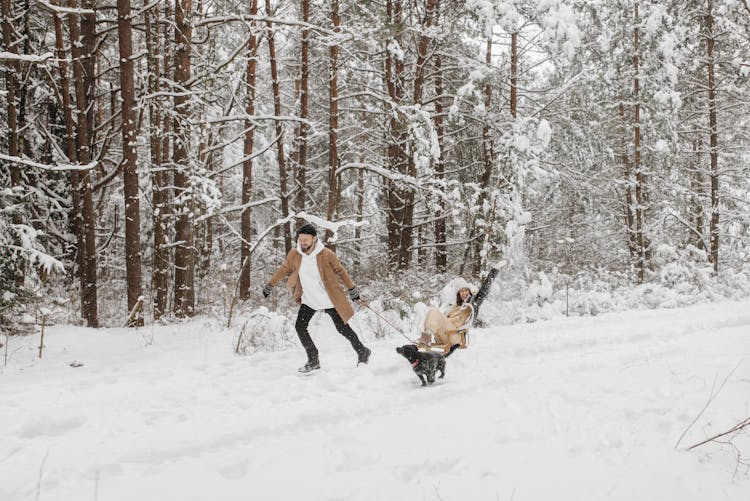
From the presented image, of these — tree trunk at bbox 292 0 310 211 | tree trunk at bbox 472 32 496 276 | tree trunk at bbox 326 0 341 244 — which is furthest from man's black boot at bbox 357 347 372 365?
tree trunk at bbox 292 0 310 211

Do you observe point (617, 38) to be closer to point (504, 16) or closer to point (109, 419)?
point (504, 16)

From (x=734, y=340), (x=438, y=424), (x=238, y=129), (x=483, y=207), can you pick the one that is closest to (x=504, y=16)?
(x=483, y=207)

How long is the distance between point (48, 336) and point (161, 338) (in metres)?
1.77

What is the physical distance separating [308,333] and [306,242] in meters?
1.19

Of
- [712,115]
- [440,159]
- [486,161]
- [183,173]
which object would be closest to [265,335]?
[183,173]

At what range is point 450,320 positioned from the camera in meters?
7.29

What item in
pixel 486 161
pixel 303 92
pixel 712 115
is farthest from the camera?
pixel 712 115

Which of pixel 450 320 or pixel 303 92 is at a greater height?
pixel 303 92

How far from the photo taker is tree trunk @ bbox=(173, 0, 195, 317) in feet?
34.3

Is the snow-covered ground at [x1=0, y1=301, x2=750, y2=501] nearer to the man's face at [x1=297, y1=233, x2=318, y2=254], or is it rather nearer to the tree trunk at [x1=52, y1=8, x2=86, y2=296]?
the man's face at [x1=297, y1=233, x2=318, y2=254]

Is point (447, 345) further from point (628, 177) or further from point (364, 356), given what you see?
point (628, 177)

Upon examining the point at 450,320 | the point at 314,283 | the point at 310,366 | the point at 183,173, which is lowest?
the point at 310,366

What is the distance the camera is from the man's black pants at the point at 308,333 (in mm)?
6906

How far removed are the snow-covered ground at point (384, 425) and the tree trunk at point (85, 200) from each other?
3.10 metres
